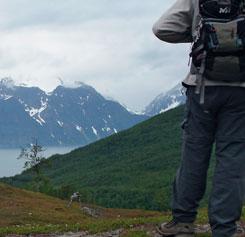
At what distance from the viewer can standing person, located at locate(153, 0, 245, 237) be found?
24.4ft

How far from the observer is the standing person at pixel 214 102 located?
24.4 feet

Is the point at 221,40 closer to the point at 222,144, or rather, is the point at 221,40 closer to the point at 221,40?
the point at 221,40

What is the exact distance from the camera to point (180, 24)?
7.96 meters

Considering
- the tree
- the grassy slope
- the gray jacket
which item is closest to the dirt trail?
the grassy slope

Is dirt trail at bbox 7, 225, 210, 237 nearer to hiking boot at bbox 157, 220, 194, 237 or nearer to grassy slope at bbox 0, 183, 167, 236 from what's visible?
grassy slope at bbox 0, 183, 167, 236

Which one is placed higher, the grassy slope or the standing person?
the standing person

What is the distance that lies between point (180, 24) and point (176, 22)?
2.4 inches

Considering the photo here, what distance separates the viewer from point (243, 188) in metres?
7.80

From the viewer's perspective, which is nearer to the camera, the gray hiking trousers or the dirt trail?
the gray hiking trousers

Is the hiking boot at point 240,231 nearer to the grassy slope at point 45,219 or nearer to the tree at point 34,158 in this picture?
the grassy slope at point 45,219

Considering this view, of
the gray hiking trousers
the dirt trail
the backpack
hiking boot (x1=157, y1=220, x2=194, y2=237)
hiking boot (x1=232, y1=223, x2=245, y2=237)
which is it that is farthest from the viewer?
the dirt trail

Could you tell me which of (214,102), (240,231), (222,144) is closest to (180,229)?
(222,144)

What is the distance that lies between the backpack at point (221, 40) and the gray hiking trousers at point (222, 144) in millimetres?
271

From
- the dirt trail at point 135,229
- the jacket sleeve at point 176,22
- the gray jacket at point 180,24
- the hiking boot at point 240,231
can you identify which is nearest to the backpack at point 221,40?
the gray jacket at point 180,24
